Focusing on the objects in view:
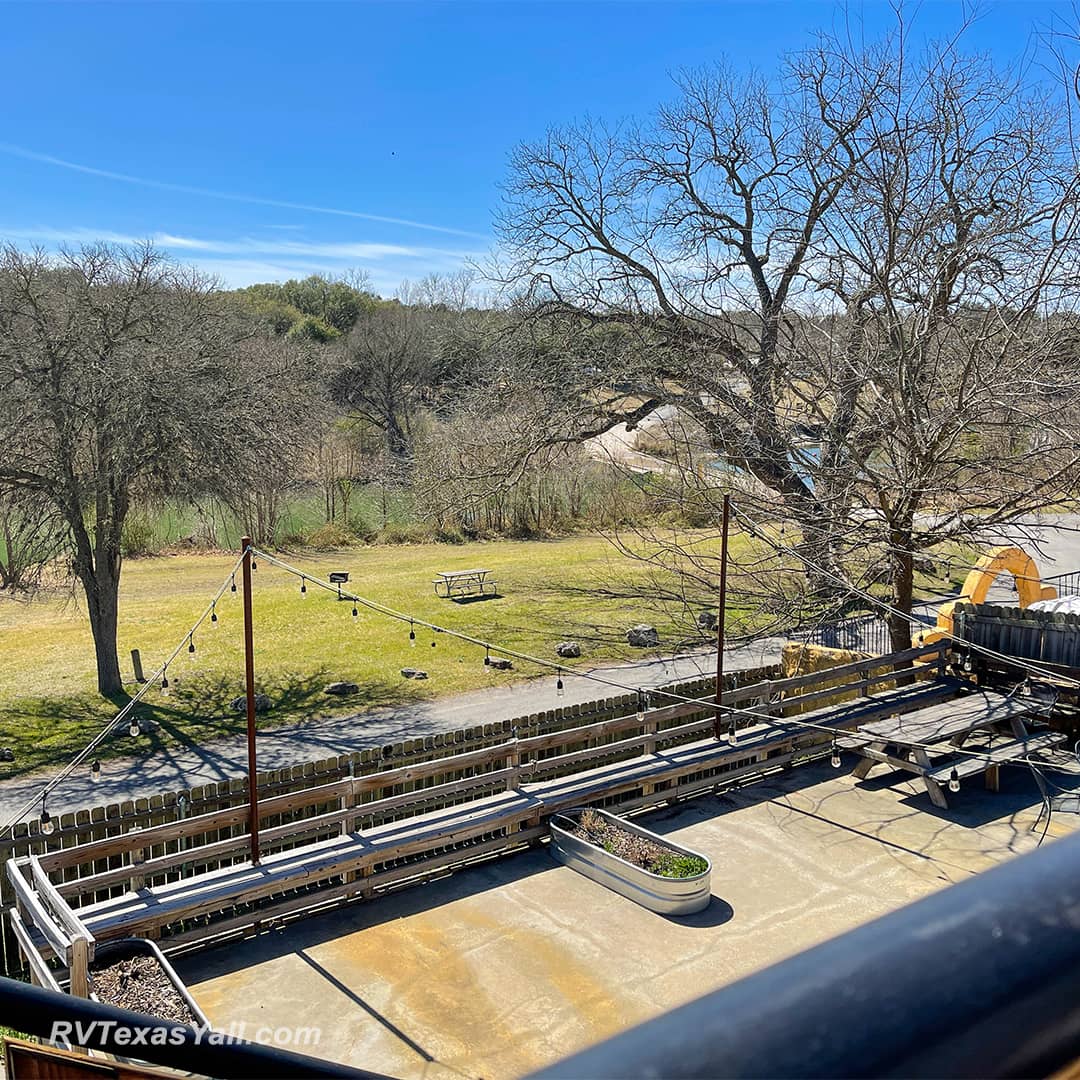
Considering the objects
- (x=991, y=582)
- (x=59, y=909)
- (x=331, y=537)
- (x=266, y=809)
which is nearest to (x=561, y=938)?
(x=266, y=809)

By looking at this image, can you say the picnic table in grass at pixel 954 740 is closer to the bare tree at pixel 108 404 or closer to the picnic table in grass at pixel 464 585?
the bare tree at pixel 108 404

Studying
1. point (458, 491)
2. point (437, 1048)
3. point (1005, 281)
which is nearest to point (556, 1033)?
point (437, 1048)

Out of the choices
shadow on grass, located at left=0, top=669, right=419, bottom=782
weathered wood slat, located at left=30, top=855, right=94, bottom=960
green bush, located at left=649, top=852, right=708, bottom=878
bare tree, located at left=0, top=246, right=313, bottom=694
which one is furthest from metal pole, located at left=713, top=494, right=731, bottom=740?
bare tree, located at left=0, top=246, right=313, bottom=694

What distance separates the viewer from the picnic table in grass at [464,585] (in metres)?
28.2

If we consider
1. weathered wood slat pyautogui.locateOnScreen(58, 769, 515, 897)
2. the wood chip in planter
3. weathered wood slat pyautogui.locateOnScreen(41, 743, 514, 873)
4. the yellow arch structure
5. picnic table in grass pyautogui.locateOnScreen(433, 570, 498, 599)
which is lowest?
the wood chip in planter

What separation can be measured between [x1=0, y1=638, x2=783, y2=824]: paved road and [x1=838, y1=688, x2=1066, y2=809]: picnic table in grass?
5038mm

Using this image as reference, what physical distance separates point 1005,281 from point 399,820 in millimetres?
11353

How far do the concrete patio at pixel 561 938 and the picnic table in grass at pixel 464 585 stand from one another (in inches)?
626

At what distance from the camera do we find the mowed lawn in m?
18.4

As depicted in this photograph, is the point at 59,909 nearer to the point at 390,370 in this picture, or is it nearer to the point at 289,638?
the point at 289,638

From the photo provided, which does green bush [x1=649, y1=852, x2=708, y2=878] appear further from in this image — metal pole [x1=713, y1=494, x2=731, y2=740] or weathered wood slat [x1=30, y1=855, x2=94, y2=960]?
weathered wood slat [x1=30, y1=855, x2=94, y2=960]

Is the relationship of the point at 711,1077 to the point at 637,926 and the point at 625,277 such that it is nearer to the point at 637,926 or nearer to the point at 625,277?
the point at 637,926

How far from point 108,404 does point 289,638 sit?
8.21 m

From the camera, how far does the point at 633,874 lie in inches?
404
